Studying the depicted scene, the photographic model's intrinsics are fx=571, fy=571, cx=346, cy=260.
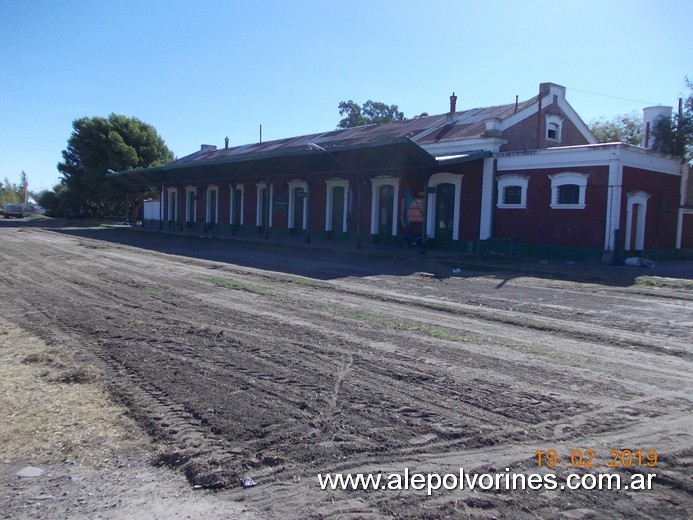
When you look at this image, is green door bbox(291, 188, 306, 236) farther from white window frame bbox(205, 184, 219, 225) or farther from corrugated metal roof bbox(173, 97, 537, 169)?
white window frame bbox(205, 184, 219, 225)

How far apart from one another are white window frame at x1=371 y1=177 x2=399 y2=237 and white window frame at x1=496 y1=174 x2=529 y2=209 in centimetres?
525

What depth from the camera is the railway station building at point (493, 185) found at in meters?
20.5

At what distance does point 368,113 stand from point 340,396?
69.6 m

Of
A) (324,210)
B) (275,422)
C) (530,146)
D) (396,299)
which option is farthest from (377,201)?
(275,422)

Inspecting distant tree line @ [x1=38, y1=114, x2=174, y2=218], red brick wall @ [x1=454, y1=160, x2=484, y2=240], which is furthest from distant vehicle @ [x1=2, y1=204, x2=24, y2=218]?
red brick wall @ [x1=454, y1=160, x2=484, y2=240]

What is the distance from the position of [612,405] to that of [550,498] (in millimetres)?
2093

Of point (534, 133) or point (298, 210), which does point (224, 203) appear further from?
point (534, 133)

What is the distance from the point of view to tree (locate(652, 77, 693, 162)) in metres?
28.1

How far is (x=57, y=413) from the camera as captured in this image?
5.12 meters

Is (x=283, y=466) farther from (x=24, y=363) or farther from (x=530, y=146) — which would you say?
(x=530, y=146)

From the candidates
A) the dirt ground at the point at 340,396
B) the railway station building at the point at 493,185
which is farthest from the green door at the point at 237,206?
the dirt ground at the point at 340,396

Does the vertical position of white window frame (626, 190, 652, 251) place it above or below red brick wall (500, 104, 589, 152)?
below

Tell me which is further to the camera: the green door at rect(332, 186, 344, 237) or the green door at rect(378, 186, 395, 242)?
the green door at rect(332, 186, 344, 237)
